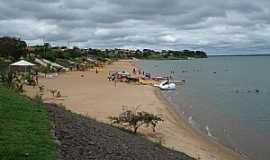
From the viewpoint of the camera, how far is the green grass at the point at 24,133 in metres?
9.13

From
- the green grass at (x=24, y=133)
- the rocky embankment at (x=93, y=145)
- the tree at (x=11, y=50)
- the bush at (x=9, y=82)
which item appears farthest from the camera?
the tree at (x=11, y=50)

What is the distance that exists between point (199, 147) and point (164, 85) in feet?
136

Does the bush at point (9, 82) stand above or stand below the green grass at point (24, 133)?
below

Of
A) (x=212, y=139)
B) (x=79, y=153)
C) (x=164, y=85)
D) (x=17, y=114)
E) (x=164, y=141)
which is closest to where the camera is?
(x=79, y=153)

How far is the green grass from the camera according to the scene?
360 inches

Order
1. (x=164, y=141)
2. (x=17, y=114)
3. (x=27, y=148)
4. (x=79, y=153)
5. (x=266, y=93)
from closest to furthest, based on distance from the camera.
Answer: (x=27, y=148) < (x=79, y=153) < (x=17, y=114) < (x=164, y=141) < (x=266, y=93)

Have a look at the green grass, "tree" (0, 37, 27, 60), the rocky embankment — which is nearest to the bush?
the green grass

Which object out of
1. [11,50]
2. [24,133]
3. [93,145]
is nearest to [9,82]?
[93,145]

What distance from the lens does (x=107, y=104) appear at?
124ft

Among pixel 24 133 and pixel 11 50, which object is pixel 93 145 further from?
pixel 11 50

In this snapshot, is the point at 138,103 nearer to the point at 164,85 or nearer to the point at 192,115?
the point at 192,115

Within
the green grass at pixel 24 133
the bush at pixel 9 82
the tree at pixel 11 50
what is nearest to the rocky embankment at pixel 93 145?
the green grass at pixel 24 133

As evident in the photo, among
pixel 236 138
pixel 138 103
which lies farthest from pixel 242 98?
pixel 236 138

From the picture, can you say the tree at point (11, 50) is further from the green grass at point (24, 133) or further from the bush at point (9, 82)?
the green grass at point (24, 133)
